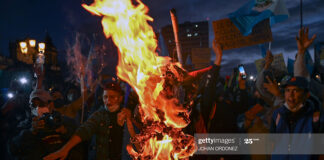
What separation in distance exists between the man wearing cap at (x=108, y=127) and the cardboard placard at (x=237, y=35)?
4.16 metres

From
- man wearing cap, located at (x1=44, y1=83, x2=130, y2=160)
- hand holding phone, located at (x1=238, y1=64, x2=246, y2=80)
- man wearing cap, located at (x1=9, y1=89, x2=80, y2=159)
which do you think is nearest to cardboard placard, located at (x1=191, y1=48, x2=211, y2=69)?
man wearing cap, located at (x1=44, y1=83, x2=130, y2=160)

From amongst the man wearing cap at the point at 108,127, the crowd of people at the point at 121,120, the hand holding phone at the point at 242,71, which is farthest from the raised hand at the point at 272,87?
the hand holding phone at the point at 242,71

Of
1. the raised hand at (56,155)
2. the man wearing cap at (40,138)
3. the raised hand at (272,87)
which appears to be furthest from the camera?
the raised hand at (272,87)

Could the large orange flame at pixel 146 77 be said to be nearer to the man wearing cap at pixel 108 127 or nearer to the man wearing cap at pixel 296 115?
the man wearing cap at pixel 108 127

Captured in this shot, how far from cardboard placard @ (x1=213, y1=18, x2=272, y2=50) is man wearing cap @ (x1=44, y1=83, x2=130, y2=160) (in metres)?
4.16

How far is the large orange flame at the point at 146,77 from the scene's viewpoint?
8.96 feet

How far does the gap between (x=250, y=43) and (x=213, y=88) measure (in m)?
3.57

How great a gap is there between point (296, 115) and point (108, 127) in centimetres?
300

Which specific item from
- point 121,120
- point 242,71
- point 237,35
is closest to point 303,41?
→ point 237,35

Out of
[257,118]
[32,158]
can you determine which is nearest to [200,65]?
[257,118]

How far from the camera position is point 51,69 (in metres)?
63.9

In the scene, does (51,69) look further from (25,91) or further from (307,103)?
(307,103)

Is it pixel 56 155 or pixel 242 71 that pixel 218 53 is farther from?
pixel 242 71

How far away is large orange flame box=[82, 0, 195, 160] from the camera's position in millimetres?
2732
